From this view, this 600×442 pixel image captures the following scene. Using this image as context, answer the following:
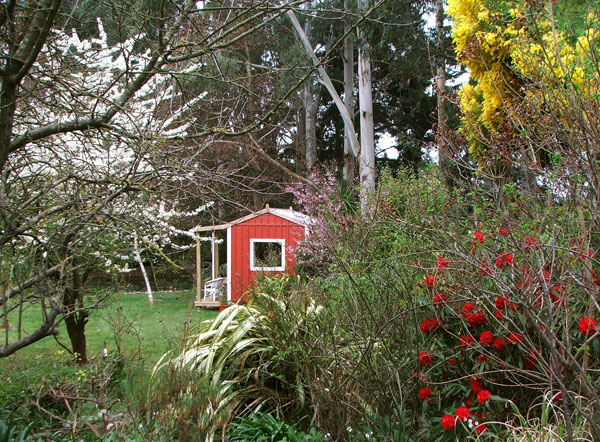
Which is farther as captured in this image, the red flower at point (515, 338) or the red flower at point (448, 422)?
the red flower at point (448, 422)

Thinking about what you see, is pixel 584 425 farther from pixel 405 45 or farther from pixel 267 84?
pixel 267 84

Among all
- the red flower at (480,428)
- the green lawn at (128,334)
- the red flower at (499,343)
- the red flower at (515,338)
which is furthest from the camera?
the green lawn at (128,334)

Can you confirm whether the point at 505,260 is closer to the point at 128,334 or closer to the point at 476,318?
the point at 476,318

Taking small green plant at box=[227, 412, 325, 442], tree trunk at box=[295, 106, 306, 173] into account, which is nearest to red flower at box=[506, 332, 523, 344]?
small green plant at box=[227, 412, 325, 442]

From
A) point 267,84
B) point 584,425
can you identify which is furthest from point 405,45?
point 584,425

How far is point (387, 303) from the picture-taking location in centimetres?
303

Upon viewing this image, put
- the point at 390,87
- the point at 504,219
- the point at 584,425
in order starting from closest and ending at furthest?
the point at 584,425
the point at 504,219
the point at 390,87

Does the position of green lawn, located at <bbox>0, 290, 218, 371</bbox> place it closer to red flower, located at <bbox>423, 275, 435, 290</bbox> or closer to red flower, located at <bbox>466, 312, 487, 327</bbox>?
red flower, located at <bbox>423, 275, 435, 290</bbox>

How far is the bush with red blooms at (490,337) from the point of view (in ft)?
8.24

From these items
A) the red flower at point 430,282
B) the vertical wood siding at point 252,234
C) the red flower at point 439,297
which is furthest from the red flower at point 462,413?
the vertical wood siding at point 252,234

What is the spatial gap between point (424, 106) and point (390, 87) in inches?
73.7

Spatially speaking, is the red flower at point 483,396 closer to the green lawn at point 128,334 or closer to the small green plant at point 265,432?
the small green plant at point 265,432

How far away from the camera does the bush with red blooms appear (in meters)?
2.51

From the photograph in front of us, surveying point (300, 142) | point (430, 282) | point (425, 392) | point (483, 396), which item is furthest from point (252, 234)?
point (483, 396)
